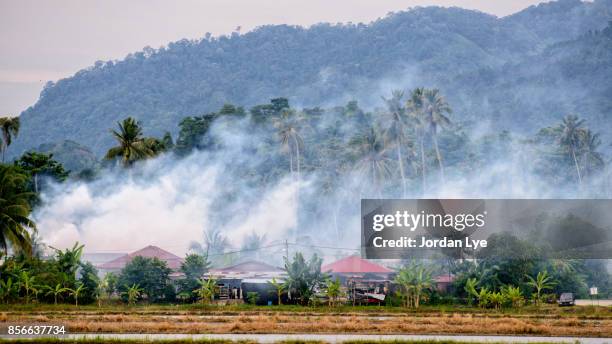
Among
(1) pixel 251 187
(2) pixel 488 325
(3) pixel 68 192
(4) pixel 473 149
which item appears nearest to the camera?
(2) pixel 488 325

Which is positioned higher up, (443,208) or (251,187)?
(251,187)

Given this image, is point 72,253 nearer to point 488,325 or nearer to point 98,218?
point 98,218

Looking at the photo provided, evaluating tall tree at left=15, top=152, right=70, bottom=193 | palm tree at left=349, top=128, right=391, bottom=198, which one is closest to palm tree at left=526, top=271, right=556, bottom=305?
palm tree at left=349, top=128, right=391, bottom=198

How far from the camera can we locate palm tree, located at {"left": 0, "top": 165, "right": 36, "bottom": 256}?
61.6m

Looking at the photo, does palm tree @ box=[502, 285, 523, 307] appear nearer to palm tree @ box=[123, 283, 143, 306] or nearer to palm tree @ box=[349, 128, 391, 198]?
palm tree @ box=[123, 283, 143, 306]

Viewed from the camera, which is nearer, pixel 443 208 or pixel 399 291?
pixel 399 291

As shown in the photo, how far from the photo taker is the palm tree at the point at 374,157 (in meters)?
105

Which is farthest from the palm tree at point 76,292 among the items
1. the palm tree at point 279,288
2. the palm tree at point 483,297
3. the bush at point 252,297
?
the palm tree at point 483,297

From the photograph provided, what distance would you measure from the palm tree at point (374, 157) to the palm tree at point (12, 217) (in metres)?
49.0

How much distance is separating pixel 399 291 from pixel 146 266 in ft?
54.6

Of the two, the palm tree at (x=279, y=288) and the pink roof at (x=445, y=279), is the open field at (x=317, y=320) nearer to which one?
the palm tree at (x=279, y=288)

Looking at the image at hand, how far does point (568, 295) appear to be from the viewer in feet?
187

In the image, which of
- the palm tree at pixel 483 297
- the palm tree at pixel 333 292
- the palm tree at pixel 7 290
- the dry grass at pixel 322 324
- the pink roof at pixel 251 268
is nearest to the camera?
the dry grass at pixel 322 324

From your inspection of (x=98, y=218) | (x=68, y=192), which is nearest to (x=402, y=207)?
(x=98, y=218)
